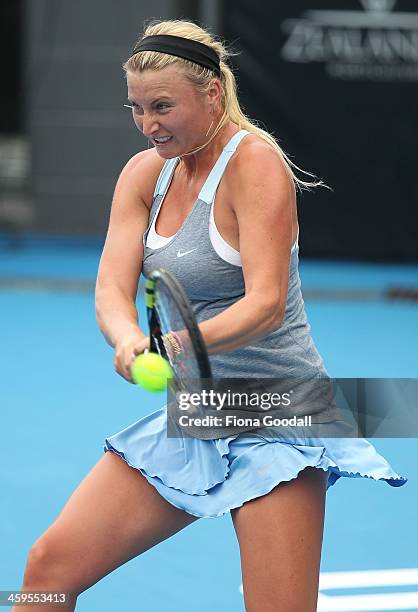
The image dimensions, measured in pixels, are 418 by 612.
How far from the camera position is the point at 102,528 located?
2.57 m

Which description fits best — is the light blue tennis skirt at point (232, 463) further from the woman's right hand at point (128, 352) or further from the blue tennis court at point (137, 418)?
the woman's right hand at point (128, 352)

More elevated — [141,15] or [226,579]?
[141,15]

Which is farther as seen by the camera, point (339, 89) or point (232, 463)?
point (339, 89)

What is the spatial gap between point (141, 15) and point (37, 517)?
7412 millimetres

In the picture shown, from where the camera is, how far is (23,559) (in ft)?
12.8

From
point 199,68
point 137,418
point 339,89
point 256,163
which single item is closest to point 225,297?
point 256,163

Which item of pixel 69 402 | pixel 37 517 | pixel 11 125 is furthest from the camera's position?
pixel 11 125

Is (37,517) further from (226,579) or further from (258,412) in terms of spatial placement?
(258,412)

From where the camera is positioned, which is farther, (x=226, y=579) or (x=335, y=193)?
(x=335, y=193)

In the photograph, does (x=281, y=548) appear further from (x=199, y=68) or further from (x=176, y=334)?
(x=199, y=68)

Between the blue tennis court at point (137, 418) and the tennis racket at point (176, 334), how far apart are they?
0.36 metres

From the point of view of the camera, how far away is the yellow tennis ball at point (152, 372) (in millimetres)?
2369

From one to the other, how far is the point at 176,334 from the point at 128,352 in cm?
11

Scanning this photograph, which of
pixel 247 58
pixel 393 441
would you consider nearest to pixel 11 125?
pixel 247 58
